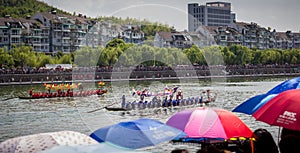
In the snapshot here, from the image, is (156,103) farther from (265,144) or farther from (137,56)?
(137,56)

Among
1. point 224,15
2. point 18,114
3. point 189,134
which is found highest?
point 224,15

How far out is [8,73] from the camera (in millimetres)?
75000

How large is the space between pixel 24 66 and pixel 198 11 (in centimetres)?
8962

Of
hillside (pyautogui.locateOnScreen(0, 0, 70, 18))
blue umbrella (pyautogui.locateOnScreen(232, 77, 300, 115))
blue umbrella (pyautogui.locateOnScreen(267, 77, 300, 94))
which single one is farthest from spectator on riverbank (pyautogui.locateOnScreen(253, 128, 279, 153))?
hillside (pyautogui.locateOnScreen(0, 0, 70, 18))

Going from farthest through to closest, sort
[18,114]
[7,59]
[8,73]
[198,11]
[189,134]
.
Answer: [198,11]
[7,59]
[8,73]
[18,114]
[189,134]

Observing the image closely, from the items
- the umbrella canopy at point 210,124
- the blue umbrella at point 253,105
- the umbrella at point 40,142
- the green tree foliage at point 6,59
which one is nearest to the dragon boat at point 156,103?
the blue umbrella at point 253,105

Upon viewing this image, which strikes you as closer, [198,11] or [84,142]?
[84,142]

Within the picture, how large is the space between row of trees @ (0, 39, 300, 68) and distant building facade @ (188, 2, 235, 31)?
5297 cm

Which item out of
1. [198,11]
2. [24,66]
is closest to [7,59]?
[24,66]

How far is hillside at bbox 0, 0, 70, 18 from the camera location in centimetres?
14062

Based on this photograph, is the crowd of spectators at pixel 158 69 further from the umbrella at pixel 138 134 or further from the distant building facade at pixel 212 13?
the distant building facade at pixel 212 13

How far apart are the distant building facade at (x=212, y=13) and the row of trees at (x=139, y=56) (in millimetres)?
52970

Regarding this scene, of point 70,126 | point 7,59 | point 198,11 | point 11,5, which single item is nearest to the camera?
point 70,126

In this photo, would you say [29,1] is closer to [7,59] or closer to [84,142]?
[7,59]
